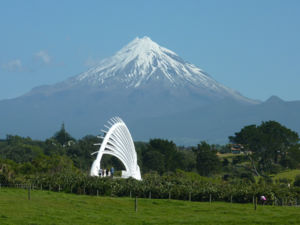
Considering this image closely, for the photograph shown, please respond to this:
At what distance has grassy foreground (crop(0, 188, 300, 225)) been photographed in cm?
3019

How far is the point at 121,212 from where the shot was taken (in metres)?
33.8

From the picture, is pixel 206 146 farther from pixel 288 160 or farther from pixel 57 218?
pixel 57 218

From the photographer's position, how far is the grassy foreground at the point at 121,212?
99.0 feet

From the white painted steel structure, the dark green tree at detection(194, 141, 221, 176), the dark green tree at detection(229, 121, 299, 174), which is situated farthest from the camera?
the dark green tree at detection(229, 121, 299, 174)

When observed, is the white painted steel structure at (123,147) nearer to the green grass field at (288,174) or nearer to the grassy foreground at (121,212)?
the grassy foreground at (121,212)

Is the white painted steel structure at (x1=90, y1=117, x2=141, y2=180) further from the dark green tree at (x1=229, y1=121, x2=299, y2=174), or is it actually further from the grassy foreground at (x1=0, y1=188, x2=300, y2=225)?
the dark green tree at (x1=229, y1=121, x2=299, y2=174)

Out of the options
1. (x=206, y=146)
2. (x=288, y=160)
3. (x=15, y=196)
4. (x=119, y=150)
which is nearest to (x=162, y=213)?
(x=15, y=196)

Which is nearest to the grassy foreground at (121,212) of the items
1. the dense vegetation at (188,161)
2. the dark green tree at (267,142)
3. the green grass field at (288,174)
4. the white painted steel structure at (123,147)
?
the dense vegetation at (188,161)

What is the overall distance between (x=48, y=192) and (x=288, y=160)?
2399 inches

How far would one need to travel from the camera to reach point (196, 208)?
37.4 metres

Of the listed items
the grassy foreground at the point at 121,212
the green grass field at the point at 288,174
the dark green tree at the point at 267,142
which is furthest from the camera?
the dark green tree at the point at 267,142

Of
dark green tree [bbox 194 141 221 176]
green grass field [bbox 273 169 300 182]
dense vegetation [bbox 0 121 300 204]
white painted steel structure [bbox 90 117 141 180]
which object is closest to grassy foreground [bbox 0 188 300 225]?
dense vegetation [bbox 0 121 300 204]

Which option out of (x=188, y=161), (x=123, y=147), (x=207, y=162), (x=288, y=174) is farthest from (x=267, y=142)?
(x=123, y=147)

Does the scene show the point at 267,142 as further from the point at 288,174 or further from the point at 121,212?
the point at 121,212
